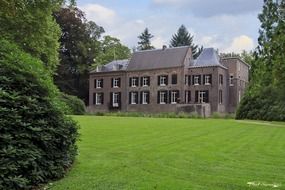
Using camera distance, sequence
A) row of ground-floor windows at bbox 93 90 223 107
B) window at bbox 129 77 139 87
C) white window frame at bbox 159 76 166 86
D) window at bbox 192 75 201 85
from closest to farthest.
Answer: row of ground-floor windows at bbox 93 90 223 107 → window at bbox 192 75 201 85 → white window frame at bbox 159 76 166 86 → window at bbox 129 77 139 87

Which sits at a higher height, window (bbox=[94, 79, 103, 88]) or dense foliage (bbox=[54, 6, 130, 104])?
dense foliage (bbox=[54, 6, 130, 104])

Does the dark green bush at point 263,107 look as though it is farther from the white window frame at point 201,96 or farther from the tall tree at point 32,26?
the tall tree at point 32,26

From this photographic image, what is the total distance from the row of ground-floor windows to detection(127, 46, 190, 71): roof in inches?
152

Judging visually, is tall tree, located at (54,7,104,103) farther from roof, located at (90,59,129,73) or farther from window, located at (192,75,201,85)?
window, located at (192,75,201,85)

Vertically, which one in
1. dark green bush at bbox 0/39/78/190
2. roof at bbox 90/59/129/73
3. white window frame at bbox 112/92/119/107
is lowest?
dark green bush at bbox 0/39/78/190

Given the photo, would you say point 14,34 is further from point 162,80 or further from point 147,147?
point 162,80

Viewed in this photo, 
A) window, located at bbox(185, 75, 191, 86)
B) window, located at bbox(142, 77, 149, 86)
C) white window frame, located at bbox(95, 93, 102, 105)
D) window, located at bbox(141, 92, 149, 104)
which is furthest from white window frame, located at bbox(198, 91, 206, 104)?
white window frame, located at bbox(95, 93, 102, 105)

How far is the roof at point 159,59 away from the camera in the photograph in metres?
61.0

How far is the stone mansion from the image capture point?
58750 mm

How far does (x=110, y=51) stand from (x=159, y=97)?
16264mm

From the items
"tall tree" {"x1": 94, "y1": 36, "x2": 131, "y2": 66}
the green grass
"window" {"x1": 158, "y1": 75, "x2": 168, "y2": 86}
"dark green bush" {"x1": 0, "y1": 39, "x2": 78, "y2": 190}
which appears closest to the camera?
"dark green bush" {"x1": 0, "y1": 39, "x2": 78, "y2": 190}

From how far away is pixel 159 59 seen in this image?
206 ft

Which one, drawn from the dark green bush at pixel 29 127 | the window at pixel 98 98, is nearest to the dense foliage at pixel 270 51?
the dark green bush at pixel 29 127

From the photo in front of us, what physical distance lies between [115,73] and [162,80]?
8163mm
